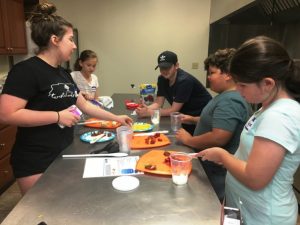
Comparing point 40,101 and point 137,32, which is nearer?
point 40,101

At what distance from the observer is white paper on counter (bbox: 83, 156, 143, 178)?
45.2 inches

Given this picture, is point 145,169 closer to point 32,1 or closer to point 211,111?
point 211,111

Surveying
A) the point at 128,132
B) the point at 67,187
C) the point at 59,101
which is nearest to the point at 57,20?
the point at 59,101

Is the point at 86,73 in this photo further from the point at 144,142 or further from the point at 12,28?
the point at 144,142

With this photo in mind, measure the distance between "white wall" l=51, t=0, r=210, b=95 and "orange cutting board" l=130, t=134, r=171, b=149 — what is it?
10.8 ft

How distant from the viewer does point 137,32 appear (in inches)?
183

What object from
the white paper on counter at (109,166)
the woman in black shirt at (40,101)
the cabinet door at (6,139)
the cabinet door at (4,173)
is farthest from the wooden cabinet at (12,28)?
the white paper on counter at (109,166)

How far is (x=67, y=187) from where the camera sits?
1.03 metres

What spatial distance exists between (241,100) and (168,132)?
1.93 ft

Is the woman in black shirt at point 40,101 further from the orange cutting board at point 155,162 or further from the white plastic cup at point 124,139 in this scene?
the orange cutting board at point 155,162

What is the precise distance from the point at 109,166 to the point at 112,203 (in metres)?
0.30

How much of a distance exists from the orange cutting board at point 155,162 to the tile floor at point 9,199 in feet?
5.61

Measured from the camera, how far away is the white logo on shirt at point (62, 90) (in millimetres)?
1359

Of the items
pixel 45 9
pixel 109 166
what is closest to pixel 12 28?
pixel 45 9
